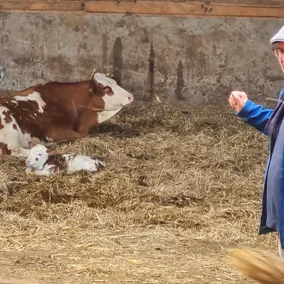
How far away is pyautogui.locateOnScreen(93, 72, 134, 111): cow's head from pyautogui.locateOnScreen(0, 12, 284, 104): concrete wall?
1198mm

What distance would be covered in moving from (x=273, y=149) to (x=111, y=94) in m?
5.29

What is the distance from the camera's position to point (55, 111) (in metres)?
8.34

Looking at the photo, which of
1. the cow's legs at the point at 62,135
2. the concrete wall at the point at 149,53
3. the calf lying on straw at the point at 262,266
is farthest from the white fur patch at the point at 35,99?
the calf lying on straw at the point at 262,266

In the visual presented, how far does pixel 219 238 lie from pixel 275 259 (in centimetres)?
294

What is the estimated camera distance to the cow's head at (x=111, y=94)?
871cm

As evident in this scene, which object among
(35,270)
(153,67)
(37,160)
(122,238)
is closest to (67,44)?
(153,67)

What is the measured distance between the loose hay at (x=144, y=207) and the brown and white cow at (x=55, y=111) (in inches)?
9.7

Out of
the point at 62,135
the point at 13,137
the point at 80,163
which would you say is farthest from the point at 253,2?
the point at 80,163

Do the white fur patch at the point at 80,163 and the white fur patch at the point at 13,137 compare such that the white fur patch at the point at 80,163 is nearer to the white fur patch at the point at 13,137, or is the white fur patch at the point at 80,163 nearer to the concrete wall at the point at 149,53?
the white fur patch at the point at 13,137

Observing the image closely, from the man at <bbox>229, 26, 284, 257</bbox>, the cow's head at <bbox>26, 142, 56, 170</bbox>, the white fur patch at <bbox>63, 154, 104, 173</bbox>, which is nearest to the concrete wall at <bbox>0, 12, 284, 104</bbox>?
the white fur patch at <bbox>63, 154, 104, 173</bbox>

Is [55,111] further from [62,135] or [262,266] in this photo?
[262,266]

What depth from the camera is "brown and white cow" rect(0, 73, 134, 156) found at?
7.73 meters

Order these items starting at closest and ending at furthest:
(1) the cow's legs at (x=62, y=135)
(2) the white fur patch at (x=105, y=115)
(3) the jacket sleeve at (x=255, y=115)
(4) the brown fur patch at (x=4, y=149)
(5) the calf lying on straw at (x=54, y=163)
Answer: (3) the jacket sleeve at (x=255, y=115)
(5) the calf lying on straw at (x=54, y=163)
(4) the brown fur patch at (x=4, y=149)
(1) the cow's legs at (x=62, y=135)
(2) the white fur patch at (x=105, y=115)

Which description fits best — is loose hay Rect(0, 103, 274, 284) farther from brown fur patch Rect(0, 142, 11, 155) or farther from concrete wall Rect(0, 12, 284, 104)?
concrete wall Rect(0, 12, 284, 104)
